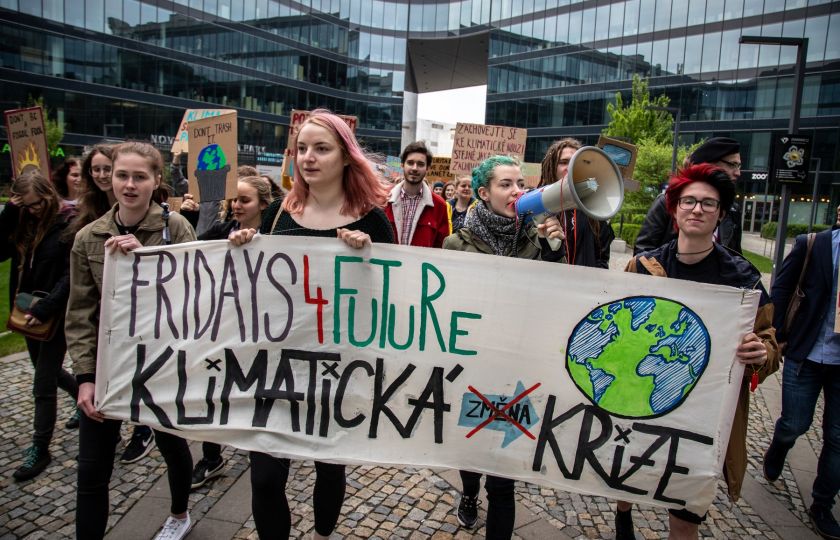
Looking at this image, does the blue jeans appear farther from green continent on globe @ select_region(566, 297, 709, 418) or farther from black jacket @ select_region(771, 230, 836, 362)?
green continent on globe @ select_region(566, 297, 709, 418)

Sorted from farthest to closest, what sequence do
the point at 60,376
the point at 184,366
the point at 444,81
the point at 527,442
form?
1. the point at 444,81
2. the point at 60,376
3. the point at 184,366
4. the point at 527,442

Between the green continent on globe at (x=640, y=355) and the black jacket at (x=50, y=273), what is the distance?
2837 millimetres

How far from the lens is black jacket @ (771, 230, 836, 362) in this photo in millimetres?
3143

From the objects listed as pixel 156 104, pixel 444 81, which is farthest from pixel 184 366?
pixel 156 104

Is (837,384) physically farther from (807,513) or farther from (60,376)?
(60,376)

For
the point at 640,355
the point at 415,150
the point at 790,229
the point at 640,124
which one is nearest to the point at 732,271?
the point at 640,355

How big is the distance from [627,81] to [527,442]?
41.9m

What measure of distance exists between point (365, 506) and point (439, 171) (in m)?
8.31

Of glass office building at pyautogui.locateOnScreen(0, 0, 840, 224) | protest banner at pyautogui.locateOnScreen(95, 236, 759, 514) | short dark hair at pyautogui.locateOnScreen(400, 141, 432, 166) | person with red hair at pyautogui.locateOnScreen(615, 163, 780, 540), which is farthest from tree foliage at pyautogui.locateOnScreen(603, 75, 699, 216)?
protest banner at pyautogui.locateOnScreen(95, 236, 759, 514)

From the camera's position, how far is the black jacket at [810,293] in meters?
3.14

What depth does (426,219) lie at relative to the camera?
4.79m

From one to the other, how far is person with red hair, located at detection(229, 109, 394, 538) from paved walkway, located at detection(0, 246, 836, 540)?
593 millimetres

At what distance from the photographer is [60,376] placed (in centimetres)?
354

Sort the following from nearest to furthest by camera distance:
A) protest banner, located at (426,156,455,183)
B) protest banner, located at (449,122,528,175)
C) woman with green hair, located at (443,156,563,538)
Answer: woman with green hair, located at (443,156,563,538) < protest banner, located at (449,122,528,175) < protest banner, located at (426,156,455,183)
